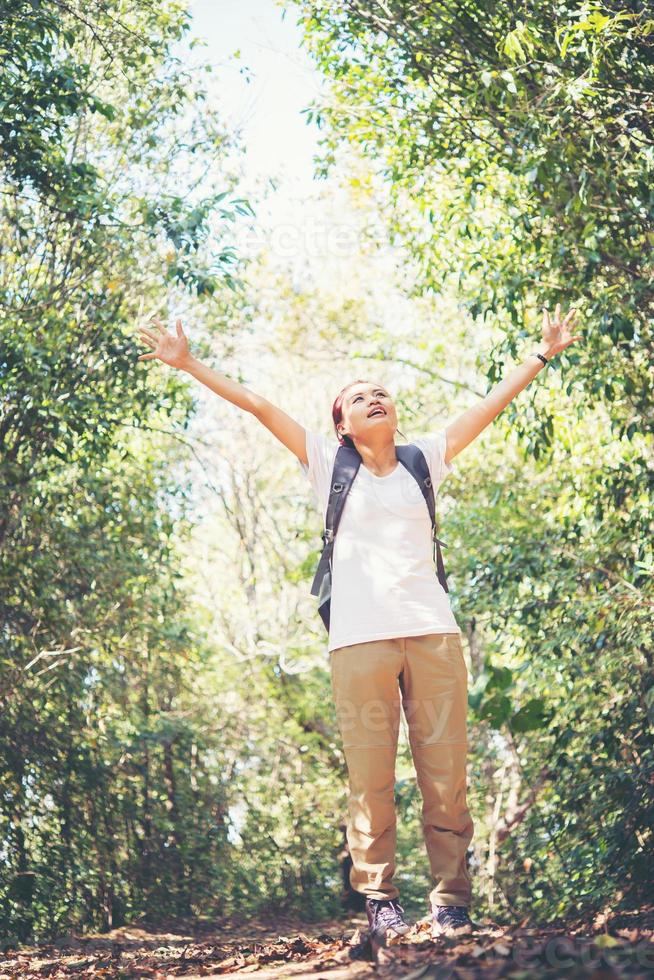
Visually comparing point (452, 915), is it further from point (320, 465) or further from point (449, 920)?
point (320, 465)

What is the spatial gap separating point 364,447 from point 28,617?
16.1 ft

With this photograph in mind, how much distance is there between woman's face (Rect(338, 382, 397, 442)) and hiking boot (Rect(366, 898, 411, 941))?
144 cm

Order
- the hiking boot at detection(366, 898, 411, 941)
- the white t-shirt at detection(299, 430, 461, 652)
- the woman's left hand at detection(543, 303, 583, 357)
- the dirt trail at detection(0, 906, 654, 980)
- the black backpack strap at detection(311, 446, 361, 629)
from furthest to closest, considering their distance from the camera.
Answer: the woman's left hand at detection(543, 303, 583, 357)
the black backpack strap at detection(311, 446, 361, 629)
the white t-shirt at detection(299, 430, 461, 652)
the hiking boot at detection(366, 898, 411, 941)
the dirt trail at detection(0, 906, 654, 980)

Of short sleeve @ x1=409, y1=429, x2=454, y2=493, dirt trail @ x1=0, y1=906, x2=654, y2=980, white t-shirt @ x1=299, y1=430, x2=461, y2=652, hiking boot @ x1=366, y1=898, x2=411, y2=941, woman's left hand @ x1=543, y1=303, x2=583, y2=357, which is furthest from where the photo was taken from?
woman's left hand @ x1=543, y1=303, x2=583, y2=357

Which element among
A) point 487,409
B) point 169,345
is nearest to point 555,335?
point 487,409

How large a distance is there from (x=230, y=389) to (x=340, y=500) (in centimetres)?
52

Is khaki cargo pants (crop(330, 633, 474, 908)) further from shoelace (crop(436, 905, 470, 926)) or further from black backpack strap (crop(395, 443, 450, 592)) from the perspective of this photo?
black backpack strap (crop(395, 443, 450, 592))

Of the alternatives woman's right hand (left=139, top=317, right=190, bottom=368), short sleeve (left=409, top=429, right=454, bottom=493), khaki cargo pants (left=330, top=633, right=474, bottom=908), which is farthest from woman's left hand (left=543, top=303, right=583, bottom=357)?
woman's right hand (left=139, top=317, right=190, bottom=368)

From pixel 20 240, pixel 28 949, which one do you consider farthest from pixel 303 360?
pixel 28 949

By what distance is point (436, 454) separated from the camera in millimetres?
3473

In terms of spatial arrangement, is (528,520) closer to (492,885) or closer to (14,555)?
(492,885)

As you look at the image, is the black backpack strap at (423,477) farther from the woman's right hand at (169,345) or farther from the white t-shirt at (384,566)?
the woman's right hand at (169,345)

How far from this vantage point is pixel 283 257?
12.7m

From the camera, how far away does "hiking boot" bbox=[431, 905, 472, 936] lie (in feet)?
9.95
